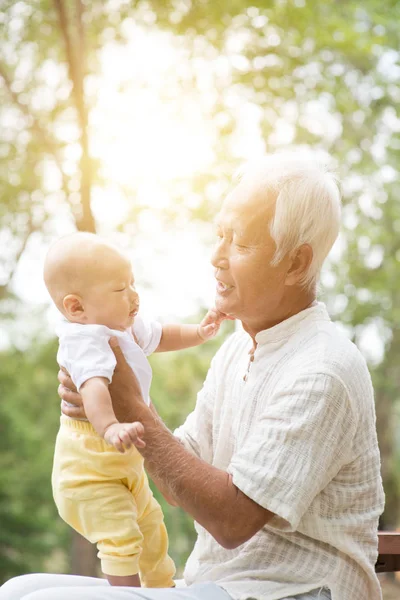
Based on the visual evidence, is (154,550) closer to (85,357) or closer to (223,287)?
(85,357)

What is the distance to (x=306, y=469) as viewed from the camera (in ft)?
4.87

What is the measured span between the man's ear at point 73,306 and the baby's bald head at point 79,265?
1cm

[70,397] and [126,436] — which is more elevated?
[126,436]

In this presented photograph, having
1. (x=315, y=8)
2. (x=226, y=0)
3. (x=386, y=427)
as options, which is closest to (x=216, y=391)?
(x=226, y=0)

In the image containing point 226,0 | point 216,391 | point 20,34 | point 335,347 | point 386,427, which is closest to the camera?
point 335,347

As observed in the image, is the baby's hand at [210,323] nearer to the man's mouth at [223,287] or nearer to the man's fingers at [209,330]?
the man's fingers at [209,330]

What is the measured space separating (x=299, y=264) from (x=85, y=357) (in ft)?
1.66

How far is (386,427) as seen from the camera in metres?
9.48

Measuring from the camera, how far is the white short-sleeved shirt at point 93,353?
1583mm

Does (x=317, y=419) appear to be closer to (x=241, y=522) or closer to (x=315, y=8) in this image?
(x=241, y=522)

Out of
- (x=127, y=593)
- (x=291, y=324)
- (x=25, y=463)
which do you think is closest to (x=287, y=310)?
(x=291, y=324)

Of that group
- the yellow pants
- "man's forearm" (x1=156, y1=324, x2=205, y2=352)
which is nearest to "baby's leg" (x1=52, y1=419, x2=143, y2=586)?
the yellow pants

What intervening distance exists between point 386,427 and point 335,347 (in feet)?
27.2

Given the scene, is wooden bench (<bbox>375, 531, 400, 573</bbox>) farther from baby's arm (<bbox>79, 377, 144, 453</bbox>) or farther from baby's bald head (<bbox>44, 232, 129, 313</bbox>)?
baby's bald head (<bbox>44, 232, 129, 313</bbox>)
